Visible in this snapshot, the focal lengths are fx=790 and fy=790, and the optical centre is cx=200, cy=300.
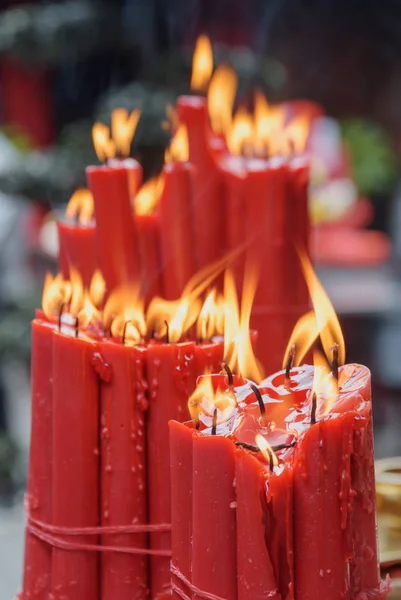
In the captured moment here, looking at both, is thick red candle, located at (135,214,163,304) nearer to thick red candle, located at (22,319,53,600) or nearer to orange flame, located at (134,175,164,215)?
orange flame, located at (134,175,164,215)

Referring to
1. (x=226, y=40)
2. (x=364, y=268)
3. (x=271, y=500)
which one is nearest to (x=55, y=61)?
(x=226, y=40)

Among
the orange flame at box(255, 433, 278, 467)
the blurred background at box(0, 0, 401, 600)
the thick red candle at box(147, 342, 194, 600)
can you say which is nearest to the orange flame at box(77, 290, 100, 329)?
the thick red candle at box(147, 342, 194, 600)

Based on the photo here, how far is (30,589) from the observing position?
35.1 inches

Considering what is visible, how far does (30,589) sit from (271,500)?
385mm

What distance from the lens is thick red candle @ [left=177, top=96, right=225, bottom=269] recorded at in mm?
1169

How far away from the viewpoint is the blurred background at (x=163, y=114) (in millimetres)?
2473

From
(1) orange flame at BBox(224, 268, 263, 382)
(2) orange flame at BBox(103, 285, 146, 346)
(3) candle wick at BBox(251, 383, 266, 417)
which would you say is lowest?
(3) candle wick at BBox(251, 383, 266, 417)

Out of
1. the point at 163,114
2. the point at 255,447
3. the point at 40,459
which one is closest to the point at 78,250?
the point at 40,459

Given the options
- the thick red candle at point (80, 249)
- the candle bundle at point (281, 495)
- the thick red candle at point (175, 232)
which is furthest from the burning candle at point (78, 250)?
the candle bundle at point (281, 495)

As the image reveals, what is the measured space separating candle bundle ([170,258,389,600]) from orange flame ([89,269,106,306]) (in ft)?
1.21

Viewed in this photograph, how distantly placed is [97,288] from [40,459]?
26cm

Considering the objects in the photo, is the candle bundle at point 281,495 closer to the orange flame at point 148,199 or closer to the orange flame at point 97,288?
the orange flame at point 97,288

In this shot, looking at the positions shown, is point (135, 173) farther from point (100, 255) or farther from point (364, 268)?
point (364, 268)

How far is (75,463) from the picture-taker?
0.83 meters
